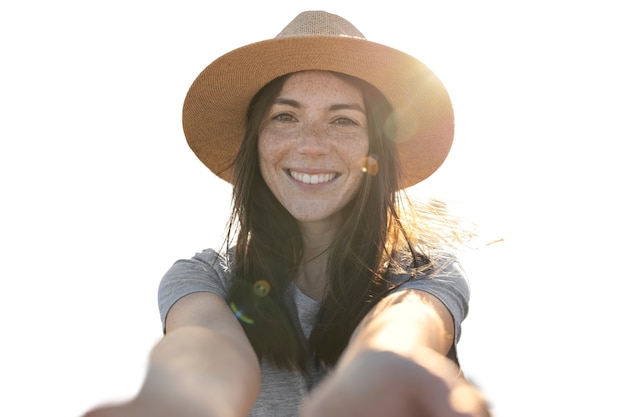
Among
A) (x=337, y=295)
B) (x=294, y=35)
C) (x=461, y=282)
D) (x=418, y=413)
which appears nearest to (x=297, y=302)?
(x=337, y=295)

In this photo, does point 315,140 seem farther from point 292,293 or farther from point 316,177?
point 292,293

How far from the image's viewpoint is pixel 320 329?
10.6ft

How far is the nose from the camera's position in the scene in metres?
3.31

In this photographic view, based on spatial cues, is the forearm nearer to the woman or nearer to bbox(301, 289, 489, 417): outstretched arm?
the woman

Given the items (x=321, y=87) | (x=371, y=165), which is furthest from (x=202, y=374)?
(x=321, y=87)

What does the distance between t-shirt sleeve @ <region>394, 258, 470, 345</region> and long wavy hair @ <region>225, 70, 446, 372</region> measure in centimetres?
13

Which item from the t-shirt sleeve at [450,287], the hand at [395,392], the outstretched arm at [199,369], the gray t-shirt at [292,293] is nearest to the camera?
the hand at [395,392]

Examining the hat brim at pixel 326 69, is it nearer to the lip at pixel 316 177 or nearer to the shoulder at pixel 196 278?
the lip at pixel 316 177

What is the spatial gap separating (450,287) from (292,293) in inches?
30.7

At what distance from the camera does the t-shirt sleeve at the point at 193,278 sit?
3.16 metres

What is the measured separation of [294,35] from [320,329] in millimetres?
1384

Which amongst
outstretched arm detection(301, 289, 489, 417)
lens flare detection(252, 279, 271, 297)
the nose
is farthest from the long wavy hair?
outstretched arm detection(301, 289, 489, 417)

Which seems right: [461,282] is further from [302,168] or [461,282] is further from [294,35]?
[294,35]

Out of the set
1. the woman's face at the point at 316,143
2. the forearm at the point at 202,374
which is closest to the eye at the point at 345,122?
the woman's face at the point at 316,143
